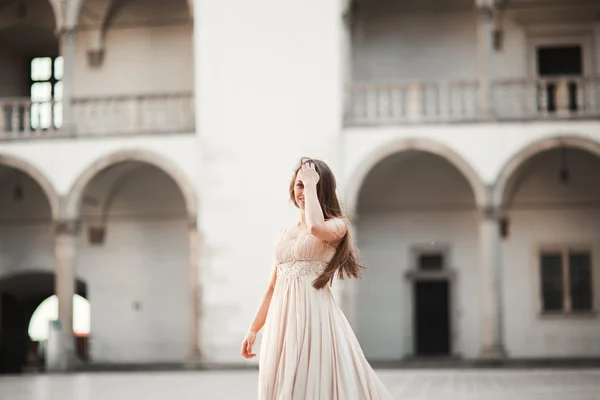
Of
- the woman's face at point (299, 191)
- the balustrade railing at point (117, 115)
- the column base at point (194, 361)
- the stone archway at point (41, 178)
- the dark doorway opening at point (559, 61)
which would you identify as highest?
the dark doorway opening at point (559, 61)

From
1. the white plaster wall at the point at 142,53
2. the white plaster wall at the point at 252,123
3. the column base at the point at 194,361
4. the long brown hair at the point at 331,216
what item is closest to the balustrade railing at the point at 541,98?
the white plaster wall at the point at 252,123

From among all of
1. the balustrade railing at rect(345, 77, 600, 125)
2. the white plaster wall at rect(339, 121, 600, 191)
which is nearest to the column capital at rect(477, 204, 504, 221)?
the white plaster wall at rect(339, 121, 600, 191)

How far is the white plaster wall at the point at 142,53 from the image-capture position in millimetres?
23078

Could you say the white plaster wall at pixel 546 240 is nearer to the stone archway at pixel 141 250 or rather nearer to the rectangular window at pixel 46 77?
the stone archway at pixel 141 250

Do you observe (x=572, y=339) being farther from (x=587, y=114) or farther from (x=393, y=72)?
(x=393, y=72)

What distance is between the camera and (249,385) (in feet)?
48.4

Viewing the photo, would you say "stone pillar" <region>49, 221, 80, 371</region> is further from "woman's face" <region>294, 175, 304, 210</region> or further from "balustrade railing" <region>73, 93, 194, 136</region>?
"woman's face" <region>294, 175, 304, 210</region>

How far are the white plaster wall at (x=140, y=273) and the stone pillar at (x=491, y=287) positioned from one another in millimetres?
7007

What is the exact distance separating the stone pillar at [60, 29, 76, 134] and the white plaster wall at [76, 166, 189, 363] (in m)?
2.53

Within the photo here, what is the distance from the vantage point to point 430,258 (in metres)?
22.7

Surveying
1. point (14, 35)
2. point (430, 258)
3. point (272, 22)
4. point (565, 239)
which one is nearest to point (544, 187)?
point (565, 239)

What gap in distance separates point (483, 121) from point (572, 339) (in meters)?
5.38

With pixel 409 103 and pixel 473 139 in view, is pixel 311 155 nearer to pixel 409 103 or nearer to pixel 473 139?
pixel 409 103

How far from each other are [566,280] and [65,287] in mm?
10523
